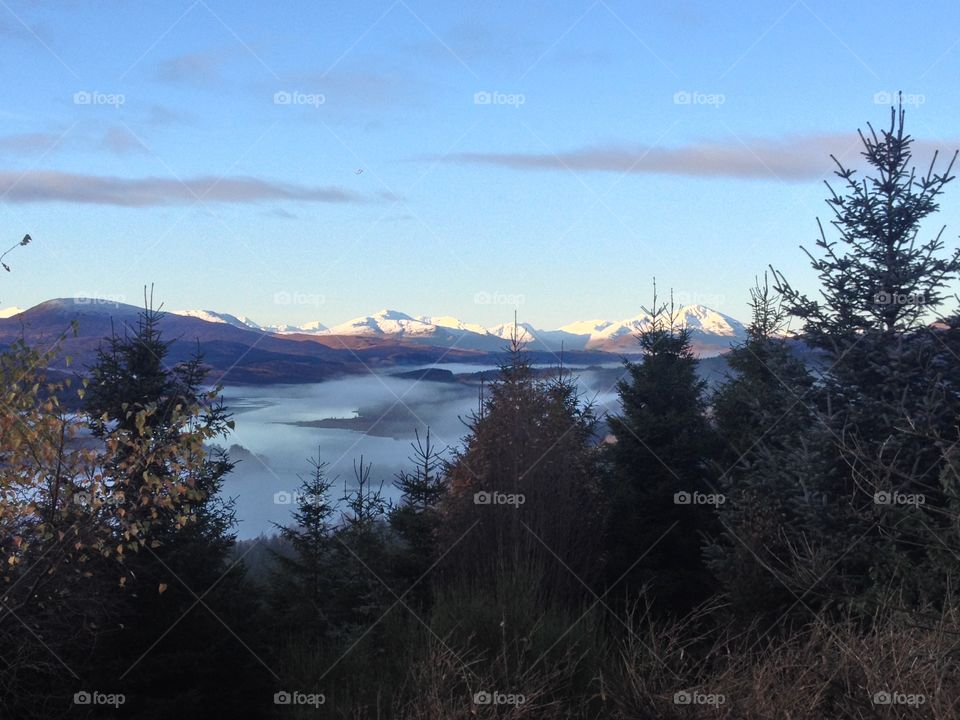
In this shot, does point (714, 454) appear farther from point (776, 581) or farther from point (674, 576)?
point (776, 581)

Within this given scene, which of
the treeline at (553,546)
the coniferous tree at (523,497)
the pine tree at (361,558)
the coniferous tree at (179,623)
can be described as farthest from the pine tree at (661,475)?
the coniferous tree at (179,623)

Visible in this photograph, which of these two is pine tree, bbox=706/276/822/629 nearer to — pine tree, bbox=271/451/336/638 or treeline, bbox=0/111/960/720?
treeline, bbox=0/111/960/720

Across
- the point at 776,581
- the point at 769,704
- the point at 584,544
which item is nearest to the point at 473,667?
the point at 769,704

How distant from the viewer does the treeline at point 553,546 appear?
10.1 m

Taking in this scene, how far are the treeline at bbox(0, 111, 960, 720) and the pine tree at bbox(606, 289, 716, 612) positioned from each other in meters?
0.08

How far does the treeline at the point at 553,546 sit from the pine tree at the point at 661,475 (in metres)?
0.08

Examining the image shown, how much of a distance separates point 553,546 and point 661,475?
22.3 ft

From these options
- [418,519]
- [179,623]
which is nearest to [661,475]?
[418,519]

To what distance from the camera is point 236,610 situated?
18.4 metres

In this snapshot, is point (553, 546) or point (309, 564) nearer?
point (553, 546)

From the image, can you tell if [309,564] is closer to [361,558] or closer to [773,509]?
[361,558]

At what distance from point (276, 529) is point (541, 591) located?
492 inches

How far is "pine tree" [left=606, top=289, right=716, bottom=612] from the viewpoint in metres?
22.7

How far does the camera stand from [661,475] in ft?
79.9
